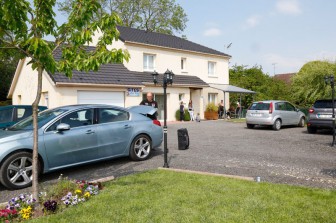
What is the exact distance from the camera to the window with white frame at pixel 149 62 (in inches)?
939

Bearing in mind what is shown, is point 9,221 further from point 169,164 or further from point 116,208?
point 169,164

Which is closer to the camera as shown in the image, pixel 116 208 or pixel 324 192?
pixel 116 208

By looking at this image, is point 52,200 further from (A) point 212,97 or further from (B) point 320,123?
(A) point 212,97

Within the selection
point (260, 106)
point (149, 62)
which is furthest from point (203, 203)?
point (149, 62)

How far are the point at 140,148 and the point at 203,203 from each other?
3.84m

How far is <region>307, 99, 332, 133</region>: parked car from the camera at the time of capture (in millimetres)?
12852

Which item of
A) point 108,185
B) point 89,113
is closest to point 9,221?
point 108,185

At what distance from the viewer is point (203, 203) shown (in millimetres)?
4438

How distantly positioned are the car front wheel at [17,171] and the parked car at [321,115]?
12064mm

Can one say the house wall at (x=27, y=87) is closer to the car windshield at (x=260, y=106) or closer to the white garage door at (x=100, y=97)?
the white garage door at (x=100, y=97)

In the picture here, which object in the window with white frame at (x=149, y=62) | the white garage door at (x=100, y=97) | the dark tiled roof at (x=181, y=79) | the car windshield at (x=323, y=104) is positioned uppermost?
the window with white frame at (x=149, y=62)

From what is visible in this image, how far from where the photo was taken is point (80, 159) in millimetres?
6688

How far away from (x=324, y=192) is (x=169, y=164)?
3706 millimetres

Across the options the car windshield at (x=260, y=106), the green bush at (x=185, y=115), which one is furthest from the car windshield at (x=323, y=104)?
the green bush at (x=185, y=115)
